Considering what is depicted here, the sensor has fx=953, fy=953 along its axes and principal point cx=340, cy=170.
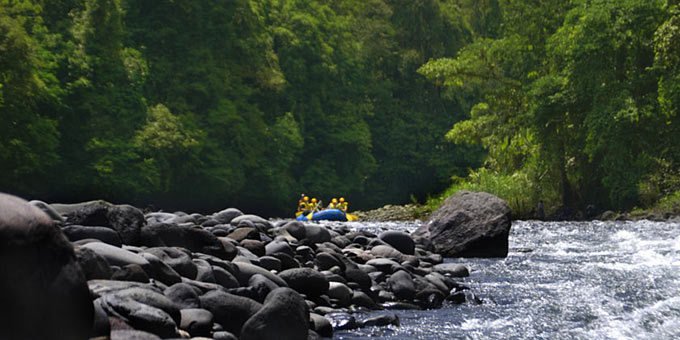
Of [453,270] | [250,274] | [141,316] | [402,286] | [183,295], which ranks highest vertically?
[141,316]

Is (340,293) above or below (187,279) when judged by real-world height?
below

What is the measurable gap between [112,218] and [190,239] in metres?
0.91

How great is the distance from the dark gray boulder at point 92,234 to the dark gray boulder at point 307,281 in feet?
5.55

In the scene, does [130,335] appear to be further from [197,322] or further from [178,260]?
[178,260]

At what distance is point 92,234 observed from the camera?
30.6 feet

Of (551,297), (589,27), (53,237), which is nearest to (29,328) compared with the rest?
(53,237)

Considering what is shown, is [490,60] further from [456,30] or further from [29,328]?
[29,328]

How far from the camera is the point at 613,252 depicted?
616 inches

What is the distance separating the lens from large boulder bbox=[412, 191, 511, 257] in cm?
1581

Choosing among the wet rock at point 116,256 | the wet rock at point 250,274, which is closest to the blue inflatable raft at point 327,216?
the wet rock at point 250,274

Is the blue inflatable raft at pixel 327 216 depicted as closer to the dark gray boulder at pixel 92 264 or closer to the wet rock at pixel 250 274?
the wet rock at pixel 250 274

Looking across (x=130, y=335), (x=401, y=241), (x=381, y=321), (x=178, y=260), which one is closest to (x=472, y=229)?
(x=401, y=241)

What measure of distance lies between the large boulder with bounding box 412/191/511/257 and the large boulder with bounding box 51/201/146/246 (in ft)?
22.4

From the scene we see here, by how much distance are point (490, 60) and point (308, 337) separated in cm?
2784
